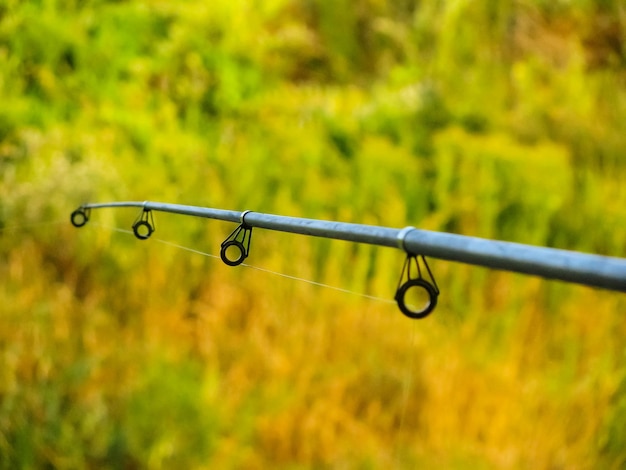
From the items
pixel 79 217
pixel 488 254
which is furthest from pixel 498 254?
pixel 79 217

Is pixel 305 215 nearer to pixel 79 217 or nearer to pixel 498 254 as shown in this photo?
pixel 79 217

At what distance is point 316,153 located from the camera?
1412 mm

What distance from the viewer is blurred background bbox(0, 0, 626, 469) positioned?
3.36 feet

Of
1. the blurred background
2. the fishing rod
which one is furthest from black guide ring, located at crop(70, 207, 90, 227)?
the fishing rod

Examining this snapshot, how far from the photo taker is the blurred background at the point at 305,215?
40.3 inches

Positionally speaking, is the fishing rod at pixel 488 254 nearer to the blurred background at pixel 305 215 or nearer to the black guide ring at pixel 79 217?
the black guide ring at pixel 79 217

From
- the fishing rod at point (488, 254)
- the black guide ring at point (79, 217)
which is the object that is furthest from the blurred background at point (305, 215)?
the fishing rod at point (488, 254)

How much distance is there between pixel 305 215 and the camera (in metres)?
1.32

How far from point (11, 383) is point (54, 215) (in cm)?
32

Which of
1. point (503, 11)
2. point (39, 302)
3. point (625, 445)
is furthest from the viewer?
point (503, 11)

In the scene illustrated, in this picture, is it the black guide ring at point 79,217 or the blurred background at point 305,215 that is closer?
the black guide ring at point 79,217

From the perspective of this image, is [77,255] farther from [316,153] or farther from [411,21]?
Result: [411,21]

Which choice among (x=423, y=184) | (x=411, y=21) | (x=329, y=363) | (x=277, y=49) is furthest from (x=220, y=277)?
(x=411, y=21)

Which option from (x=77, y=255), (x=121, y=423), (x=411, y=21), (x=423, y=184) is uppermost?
(x=411, y=21)
